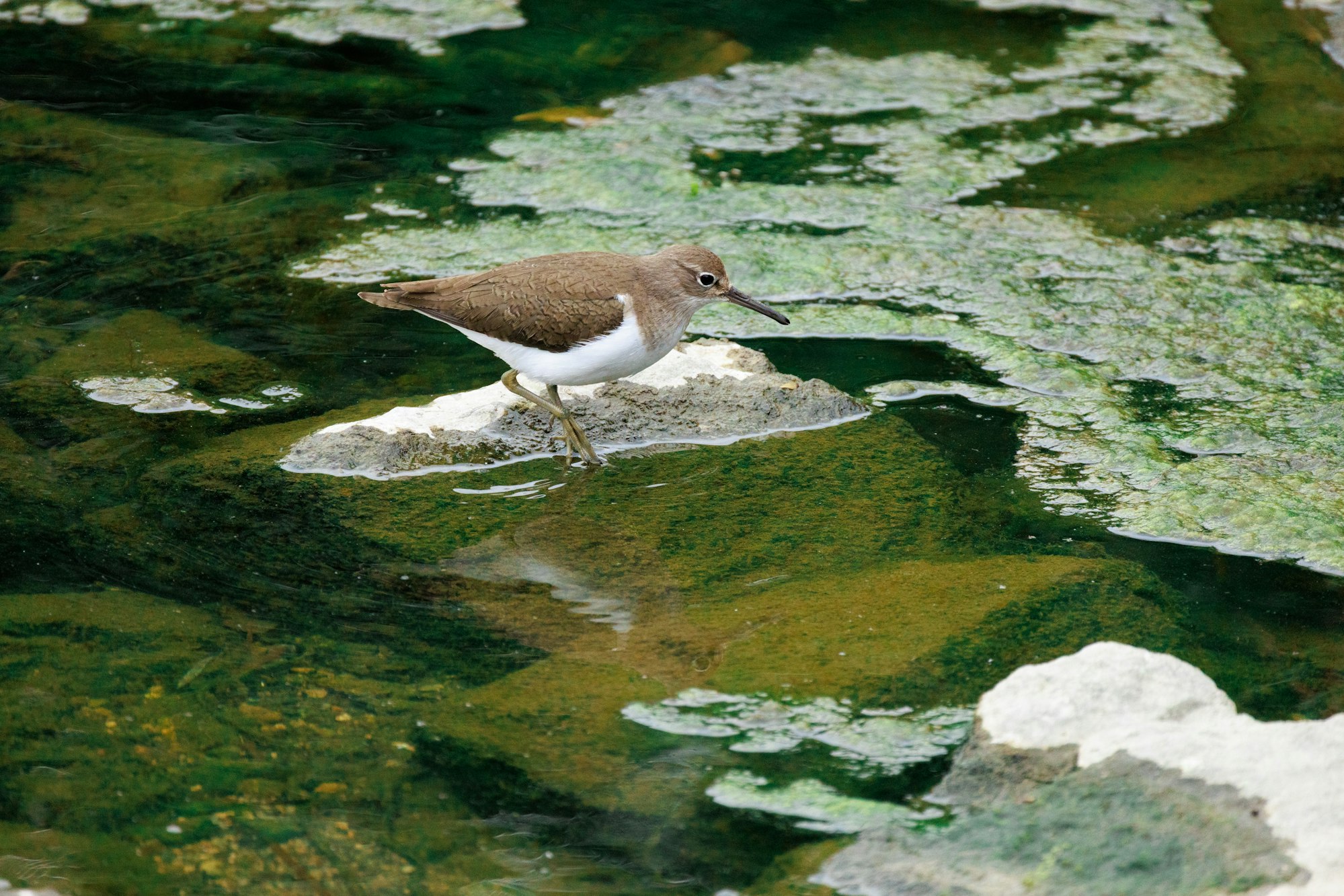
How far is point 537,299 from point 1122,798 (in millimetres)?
2786

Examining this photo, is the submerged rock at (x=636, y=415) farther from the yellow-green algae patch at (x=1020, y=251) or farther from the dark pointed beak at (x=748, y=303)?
the yellow-green algae patch at (x=1020, y=251)

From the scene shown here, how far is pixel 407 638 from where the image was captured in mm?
3961

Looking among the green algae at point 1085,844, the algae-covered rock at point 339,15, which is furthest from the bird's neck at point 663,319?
the algae-covered rock at point 339,15

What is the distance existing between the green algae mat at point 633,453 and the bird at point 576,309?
16.4 inches

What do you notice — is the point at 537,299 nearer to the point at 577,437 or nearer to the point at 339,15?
the point at 577,437

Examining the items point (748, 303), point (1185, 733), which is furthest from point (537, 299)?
point (1185, 733)

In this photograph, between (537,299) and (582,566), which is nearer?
(582,566)

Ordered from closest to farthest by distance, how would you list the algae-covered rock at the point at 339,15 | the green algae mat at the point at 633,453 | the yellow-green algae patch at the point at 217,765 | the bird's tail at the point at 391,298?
1. the yellow-green algae patch at the point at 217,765
2. the green algae mat at the point at 633,453
3. the bird's tail at the point at 391,298
4. the algae-covered rock at the point at 339,15

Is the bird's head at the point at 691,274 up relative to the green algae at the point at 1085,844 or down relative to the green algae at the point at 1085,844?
up

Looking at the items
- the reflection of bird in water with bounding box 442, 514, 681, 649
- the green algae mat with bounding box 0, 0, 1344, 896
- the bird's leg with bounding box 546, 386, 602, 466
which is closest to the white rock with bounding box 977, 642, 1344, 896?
the green algae mat with bounding box 0, 0, 1344, 896

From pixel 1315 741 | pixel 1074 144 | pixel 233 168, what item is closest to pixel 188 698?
pixel 1315 741

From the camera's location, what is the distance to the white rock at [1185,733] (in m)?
2.81

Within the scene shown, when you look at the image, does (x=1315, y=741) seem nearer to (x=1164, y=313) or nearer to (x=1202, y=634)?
(x=1202, y=634)

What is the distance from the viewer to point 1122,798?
303 centimetres
